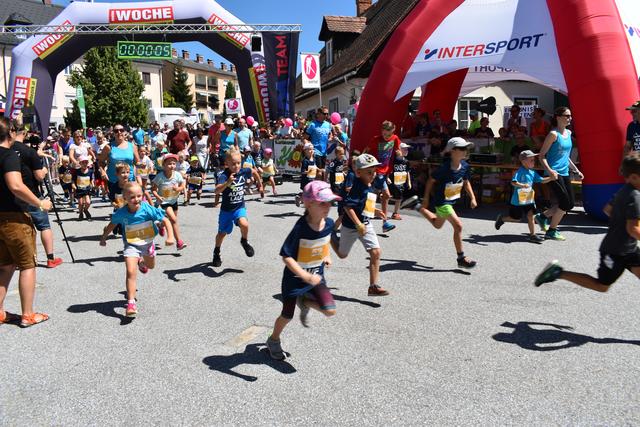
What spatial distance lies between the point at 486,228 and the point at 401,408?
21.9ft

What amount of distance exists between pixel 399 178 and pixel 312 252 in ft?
21.2

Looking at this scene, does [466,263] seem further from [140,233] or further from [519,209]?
[140,233]

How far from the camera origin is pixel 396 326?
16.0 feet

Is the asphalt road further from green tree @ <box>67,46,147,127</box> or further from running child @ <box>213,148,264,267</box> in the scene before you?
green tree @ <box>67,46,147,127</box>

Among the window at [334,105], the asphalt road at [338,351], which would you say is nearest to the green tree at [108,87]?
the window at [334,105]

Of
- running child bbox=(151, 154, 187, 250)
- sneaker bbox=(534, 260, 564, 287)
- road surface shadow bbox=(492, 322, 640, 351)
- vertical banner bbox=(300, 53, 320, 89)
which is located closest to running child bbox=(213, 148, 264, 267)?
running child bbox=(151, 154, 187, 250)

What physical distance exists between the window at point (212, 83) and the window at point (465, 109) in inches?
2951

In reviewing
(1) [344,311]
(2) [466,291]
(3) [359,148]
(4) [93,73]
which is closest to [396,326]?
(1) [344,311]

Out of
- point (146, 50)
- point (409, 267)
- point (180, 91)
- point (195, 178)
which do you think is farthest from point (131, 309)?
point (180, 91)

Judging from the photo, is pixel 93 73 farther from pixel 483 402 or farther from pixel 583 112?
pixel 483 402

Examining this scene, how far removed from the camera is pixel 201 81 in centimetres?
9075

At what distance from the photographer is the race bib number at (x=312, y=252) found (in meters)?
4.02

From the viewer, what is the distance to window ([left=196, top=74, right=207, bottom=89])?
89938 mm

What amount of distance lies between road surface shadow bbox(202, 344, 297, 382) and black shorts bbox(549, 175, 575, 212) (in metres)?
5.71
